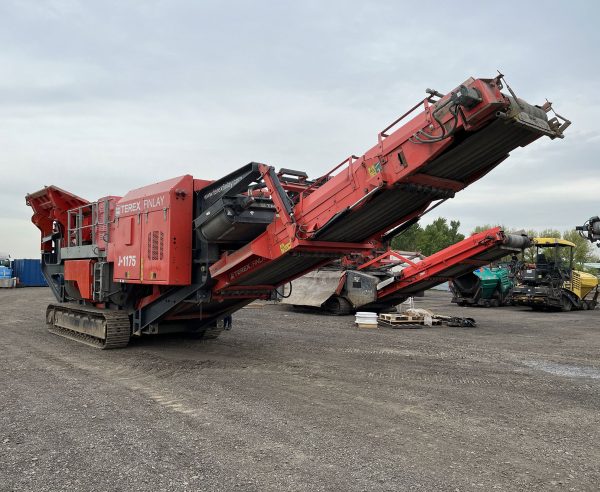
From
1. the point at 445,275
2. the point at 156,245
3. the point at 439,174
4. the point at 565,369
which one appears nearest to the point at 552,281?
the point at 445,275

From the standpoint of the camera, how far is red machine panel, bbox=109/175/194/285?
801 centimetres

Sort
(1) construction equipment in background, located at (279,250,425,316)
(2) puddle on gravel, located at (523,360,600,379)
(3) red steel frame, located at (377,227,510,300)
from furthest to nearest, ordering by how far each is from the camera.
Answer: (1) construction equipment in background, located at (279,250,425,316)
(3) red steel frame, located at (377,227,510,300)
(2) puddle on gravel, located at (523,360,600,379)

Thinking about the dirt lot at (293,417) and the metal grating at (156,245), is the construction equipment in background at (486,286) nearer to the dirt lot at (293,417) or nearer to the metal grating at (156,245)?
the dirt lot at (293,417)

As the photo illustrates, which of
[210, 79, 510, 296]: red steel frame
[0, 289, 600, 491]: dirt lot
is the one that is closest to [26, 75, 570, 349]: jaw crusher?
[210, 79, 510, 296]: red steel frame

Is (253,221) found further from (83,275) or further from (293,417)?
(83,275)

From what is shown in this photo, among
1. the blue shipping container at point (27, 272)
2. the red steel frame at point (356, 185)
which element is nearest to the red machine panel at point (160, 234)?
the red steel frame at point (356, 185)

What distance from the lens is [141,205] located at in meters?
8.61

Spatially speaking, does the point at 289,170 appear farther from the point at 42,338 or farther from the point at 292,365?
the point at 42,338

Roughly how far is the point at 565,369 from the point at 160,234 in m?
6.76

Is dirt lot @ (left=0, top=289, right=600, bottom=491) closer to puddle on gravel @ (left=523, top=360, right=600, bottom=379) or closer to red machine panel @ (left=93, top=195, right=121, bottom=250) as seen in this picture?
puddle on gravel @ (left=523, top=360, right=600, bottom=379)

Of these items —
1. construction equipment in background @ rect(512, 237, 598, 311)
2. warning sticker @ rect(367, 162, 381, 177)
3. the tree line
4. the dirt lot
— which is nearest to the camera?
the dirt lot

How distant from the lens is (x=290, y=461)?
4.07m

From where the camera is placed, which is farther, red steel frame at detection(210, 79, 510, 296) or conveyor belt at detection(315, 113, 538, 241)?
conveyor belt at detection(315, 113, 538, 241)

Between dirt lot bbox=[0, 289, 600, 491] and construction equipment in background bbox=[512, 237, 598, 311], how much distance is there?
408 inches
